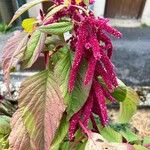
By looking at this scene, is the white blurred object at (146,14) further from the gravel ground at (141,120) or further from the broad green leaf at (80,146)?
the broad green leaf at (80,146)

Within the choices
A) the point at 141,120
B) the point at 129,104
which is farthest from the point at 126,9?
the point at 129,104

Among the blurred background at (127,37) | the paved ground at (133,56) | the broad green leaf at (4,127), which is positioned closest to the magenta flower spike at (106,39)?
the broad green leaf at (4,127)

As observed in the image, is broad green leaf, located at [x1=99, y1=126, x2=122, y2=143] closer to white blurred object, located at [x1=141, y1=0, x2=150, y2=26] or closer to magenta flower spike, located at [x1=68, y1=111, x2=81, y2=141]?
magenta flower spike, located at [x1=68, y1=111, x2=81, y2=141]

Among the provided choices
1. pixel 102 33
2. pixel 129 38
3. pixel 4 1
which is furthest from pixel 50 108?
pixel 129 38

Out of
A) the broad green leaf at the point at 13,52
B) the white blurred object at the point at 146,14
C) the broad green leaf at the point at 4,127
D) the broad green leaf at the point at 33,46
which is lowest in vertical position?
the white blurred object at the point at 146,14

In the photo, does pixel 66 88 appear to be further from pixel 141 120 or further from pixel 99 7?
pixel 99 7

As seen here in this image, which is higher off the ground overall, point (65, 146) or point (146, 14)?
point (65, 146)
